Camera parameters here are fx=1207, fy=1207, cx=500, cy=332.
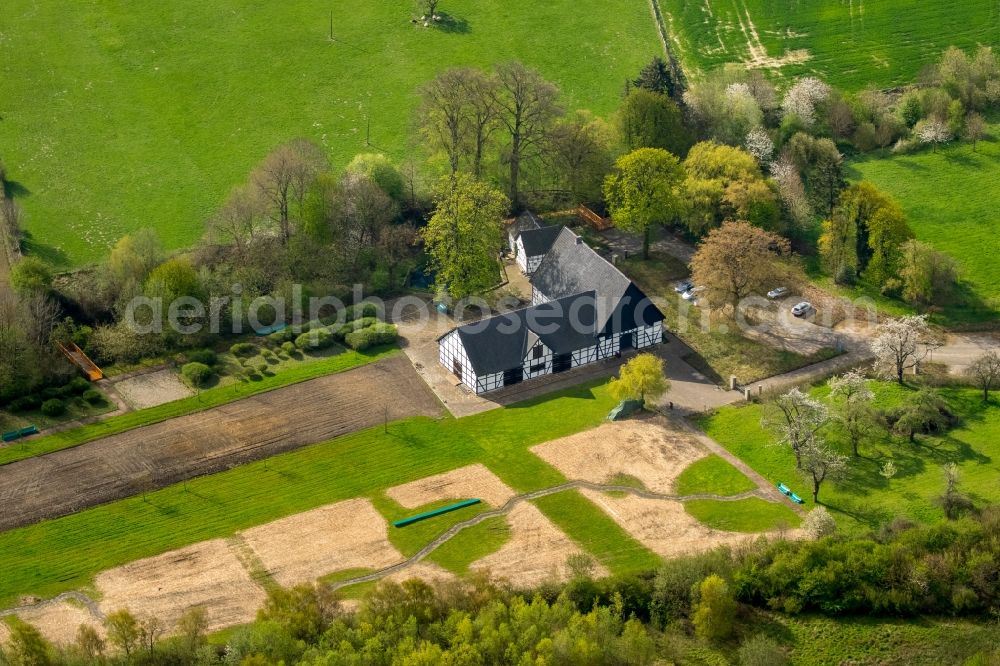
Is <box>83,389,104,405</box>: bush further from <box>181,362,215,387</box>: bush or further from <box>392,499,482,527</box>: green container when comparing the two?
<box>392,499,482,527</box>: green container

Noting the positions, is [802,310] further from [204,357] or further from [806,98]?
[204,357]

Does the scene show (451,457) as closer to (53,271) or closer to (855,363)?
(855,363)

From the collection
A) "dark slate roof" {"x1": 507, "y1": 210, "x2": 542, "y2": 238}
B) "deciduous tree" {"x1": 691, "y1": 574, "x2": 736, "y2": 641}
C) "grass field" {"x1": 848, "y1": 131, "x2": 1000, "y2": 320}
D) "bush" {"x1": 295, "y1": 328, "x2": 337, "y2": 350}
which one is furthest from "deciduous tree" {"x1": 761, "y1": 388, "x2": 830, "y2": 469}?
"bush" {"x1": 295, "y1": 328, "x2": 337, "y2": 350}

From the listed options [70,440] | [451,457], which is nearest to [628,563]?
[451,457]

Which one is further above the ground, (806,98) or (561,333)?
(806,98)

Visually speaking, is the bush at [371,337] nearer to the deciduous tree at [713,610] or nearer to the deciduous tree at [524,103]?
the deciduous tree at [524,103]

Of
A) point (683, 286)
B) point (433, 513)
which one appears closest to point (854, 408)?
point (683, 286)

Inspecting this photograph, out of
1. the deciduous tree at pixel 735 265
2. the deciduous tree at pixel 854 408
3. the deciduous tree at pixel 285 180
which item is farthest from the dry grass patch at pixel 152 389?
the deciduous tree at pixel 854 408
